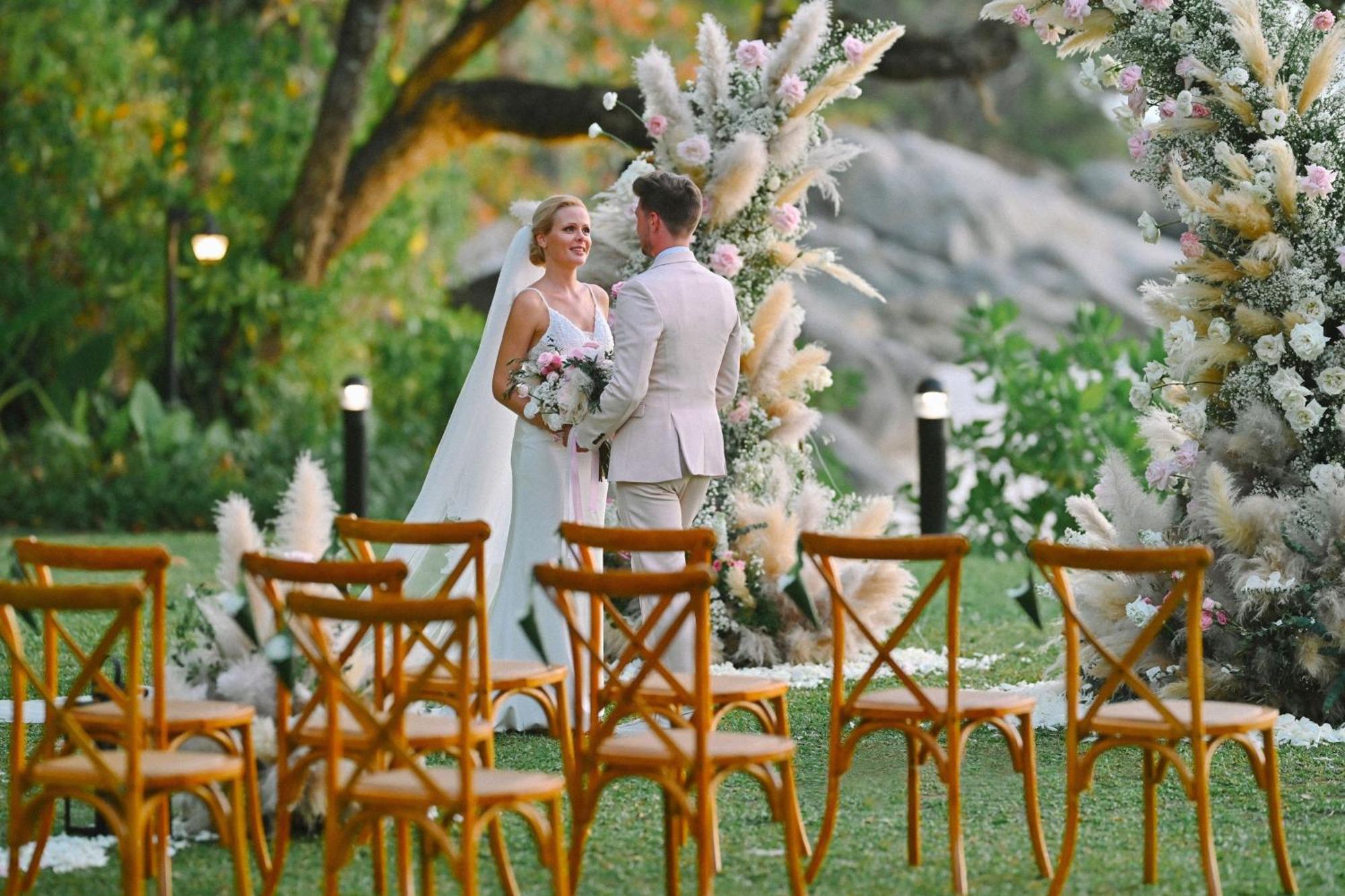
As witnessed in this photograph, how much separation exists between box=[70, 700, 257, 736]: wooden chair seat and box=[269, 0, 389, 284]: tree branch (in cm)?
999

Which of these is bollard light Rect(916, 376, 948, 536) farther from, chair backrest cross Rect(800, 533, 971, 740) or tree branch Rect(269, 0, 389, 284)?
tree branch Rect(269, 0, 389, 284)

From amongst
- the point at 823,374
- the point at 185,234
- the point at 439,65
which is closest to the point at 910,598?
the point at 823,374

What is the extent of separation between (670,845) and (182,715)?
1311 millimetres

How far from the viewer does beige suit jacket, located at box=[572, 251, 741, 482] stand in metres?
6.44

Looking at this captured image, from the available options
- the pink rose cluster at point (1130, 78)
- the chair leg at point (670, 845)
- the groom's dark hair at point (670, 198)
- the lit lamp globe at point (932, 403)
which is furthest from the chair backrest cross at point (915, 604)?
the lit lamp globe at point (932, 403)

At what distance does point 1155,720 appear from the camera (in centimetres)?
480

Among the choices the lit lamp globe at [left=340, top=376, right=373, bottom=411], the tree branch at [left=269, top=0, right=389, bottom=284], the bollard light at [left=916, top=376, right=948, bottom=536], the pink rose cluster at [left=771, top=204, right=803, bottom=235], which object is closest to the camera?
the pink rose cluster at [left=771, top=204, right=803, bottom=235]

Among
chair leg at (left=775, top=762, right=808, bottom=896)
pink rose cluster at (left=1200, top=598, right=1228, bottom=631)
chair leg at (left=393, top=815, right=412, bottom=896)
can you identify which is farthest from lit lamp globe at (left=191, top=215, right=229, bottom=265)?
chair leg at (left=393, top=815, right=412, bottom=896)

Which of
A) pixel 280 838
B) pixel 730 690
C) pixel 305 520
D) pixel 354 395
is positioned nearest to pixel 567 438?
pixel 305 520

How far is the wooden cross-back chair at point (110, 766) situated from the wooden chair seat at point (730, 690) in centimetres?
114

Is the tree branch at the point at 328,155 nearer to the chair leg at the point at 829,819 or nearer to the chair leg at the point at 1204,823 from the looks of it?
the chair leg at the point at 829,819

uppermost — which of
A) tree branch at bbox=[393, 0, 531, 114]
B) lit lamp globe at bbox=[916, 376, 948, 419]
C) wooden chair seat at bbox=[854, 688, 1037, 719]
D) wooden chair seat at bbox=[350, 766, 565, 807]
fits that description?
tree branch at bbox=[393, 0, 531, 114]

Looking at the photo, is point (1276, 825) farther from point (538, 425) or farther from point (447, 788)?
point (538, 425)

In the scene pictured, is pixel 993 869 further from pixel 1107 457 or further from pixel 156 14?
pixel 156 14
